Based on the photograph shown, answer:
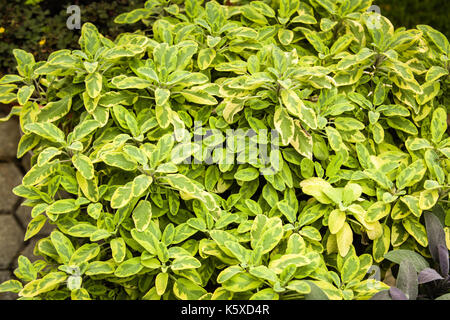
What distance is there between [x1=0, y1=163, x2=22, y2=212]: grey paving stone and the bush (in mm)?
1217

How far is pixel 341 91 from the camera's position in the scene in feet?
5.40

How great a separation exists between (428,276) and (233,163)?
0.69m

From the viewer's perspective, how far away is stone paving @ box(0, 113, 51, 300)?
96.2 inches

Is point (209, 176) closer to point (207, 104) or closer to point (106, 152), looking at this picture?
point (207, 104)

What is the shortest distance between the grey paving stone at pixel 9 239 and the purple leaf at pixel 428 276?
2.12 meters

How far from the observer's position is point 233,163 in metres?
1.46

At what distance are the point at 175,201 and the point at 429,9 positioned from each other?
3277mm

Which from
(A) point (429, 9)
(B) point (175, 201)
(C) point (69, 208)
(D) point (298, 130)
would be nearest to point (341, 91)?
(D) point (298, 130)

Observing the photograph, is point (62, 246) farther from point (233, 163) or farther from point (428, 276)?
point (428, 276)

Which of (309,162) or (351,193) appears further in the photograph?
(309,162)

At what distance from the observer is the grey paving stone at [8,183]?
2674 millimetres

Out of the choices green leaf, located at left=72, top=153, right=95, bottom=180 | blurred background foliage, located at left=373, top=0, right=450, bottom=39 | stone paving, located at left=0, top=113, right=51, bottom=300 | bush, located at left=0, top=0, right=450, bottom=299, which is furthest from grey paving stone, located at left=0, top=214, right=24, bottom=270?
blurred background foliage, located at left=373, top=0, right=450, bottom=39

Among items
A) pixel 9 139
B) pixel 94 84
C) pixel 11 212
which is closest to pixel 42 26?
pixel 9 139

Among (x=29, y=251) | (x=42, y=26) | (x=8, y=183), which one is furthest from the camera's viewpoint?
(x=42, y=26)
